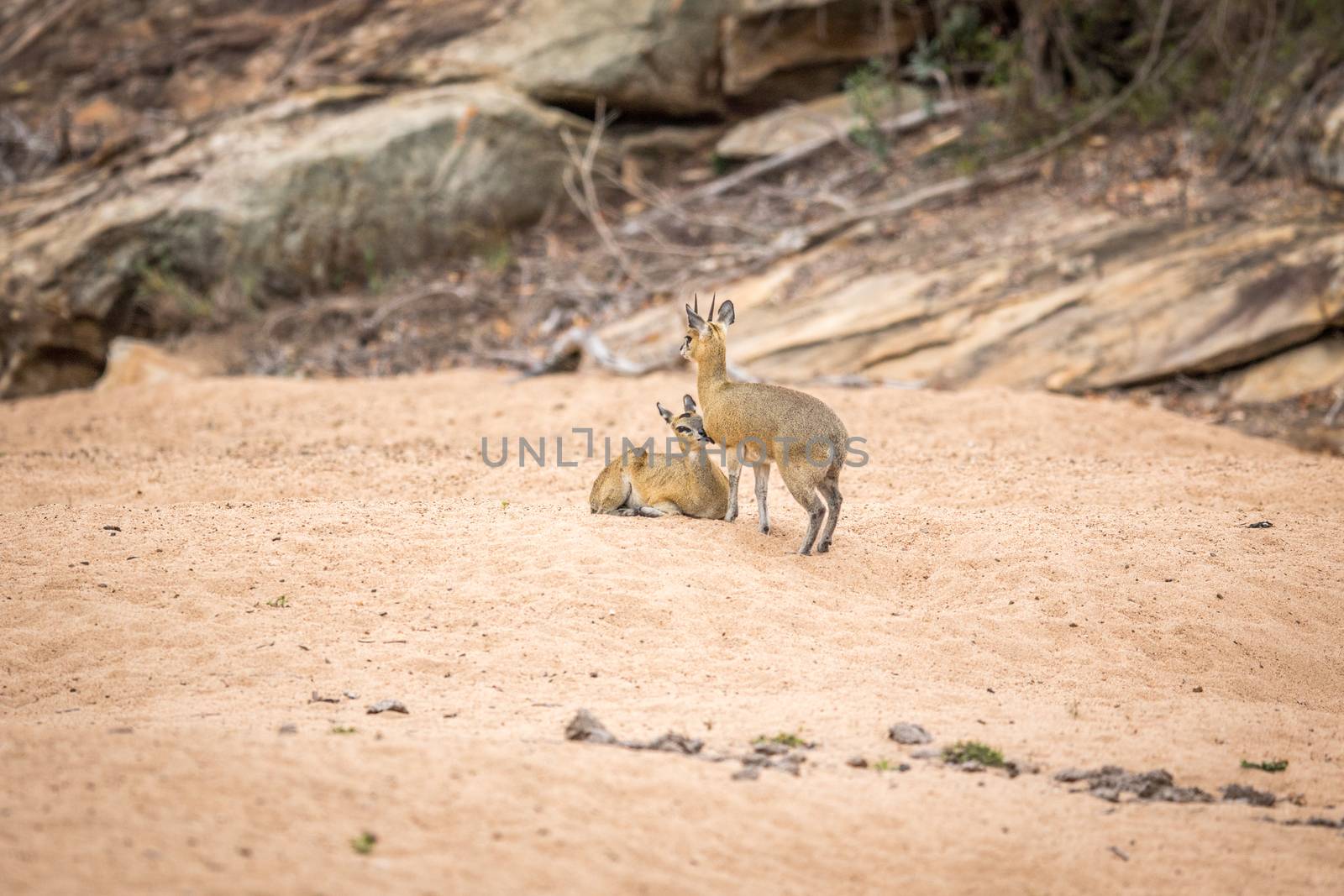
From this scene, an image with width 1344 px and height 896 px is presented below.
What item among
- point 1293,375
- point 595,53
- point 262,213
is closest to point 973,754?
point 1293,375

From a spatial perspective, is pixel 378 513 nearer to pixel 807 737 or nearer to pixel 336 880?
pixel 807 737

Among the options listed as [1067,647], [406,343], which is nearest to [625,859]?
[1067,647]

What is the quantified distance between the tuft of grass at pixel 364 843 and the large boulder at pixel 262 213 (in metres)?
13.6

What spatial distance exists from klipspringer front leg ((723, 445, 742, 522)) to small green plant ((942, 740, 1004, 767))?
2912 millimetres

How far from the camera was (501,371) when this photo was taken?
14.3 metres

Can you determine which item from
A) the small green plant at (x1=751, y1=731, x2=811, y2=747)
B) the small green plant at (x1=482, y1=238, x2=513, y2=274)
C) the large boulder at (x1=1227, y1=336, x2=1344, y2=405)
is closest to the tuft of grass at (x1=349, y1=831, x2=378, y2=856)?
the small green plant at (x1=751, y1=731, x2=811, y2=747)

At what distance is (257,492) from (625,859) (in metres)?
6.18

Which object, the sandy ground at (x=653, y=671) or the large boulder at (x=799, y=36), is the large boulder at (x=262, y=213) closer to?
the large boulder at (x=799, y=36)

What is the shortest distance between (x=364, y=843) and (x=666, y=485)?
4337 mm

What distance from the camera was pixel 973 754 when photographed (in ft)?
15.8

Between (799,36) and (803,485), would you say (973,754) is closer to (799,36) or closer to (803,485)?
(803,485)

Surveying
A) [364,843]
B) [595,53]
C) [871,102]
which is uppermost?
[595,53]

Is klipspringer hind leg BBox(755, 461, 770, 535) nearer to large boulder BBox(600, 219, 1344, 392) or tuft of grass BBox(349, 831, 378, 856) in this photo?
tuft of grass BBox(349, 831, 378, 856)

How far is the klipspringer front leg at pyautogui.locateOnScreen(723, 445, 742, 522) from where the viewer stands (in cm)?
746
